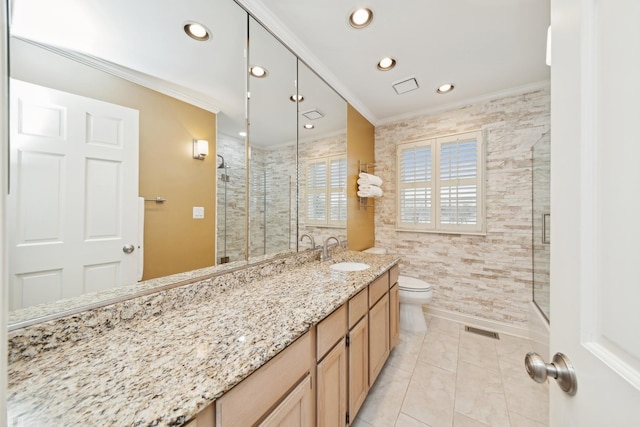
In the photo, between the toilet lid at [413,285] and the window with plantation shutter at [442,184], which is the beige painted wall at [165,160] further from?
the window with plantation shutter at [442,184]

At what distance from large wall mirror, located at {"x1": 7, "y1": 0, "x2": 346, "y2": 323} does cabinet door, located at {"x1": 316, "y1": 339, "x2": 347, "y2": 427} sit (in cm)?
80

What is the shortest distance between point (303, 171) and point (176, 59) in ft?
3.77

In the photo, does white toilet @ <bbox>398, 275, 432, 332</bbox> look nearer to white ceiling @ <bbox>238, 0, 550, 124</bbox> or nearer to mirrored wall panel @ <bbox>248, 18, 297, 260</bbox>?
mirrored wall panel @ <bbox>248, 18, 297, 260</bbox>

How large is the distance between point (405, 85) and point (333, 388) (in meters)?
2.61

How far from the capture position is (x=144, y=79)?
1018 millimetres

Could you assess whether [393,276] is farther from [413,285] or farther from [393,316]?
[413,285]

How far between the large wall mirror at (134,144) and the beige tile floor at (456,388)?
1.35 m

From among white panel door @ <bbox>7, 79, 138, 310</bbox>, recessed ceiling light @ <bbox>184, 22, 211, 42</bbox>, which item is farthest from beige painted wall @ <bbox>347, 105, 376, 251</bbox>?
white panel door @ <bbox>7, 79, 138, 310</bbox>

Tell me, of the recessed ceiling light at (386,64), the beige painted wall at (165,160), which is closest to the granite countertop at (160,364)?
the beige painted wall at (165,160)

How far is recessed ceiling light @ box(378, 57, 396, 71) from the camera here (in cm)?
196

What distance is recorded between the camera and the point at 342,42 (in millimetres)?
1757

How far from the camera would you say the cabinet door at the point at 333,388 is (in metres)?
1.01
